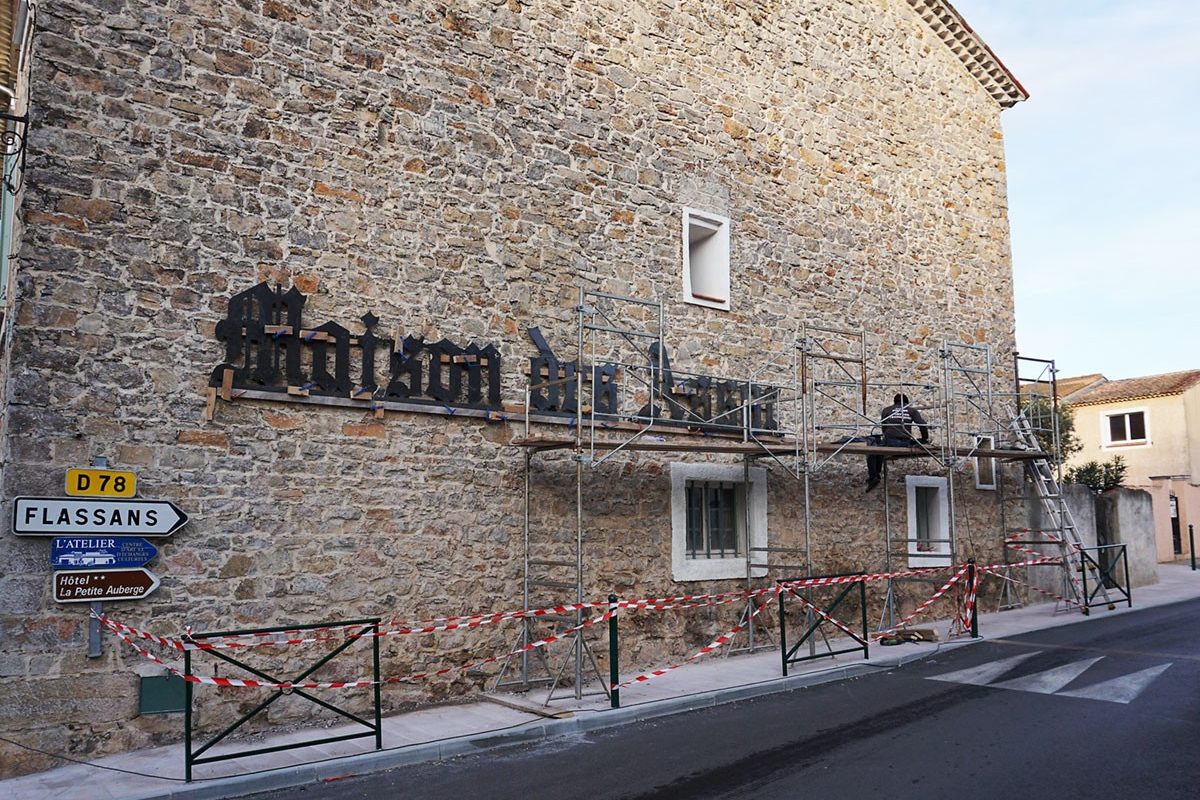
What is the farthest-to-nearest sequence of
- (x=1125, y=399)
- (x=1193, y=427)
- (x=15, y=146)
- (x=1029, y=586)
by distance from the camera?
1. (x=1125, y=399)
2. (x=1193, y=427)
3. (x=1029, y=586)
4. (x=15, y=146)

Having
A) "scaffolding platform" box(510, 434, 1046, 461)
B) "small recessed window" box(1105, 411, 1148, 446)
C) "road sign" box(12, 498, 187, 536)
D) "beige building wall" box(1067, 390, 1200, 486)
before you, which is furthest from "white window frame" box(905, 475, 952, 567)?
"small recessed window" box(1105, 411, 1148, 446)

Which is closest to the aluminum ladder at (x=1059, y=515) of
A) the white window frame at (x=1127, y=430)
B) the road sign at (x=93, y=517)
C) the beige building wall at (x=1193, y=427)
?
the road sign at (x=93, y=517)

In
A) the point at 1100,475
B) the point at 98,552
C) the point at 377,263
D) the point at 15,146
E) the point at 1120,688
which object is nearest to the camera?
the point at 98,552

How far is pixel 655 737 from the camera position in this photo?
7355mm

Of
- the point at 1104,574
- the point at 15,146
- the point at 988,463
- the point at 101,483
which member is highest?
the point at 15,146

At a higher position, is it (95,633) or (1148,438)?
(1148,438)

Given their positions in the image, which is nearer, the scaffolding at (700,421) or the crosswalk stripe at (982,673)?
the crosswalk stripe at (982,673)

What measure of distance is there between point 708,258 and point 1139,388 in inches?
878

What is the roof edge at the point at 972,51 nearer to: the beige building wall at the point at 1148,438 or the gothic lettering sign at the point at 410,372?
the gothic lettering sign at the point at 410,372

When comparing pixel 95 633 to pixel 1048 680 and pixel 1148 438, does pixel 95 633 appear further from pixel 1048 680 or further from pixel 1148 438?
pixel 1148 438

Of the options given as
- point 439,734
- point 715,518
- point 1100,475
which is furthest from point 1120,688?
point 1100,475

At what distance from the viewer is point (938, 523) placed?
14.0m

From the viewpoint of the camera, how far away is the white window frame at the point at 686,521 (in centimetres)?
1053

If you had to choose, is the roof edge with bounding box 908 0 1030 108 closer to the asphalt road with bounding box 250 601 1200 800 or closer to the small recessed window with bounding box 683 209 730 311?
the small recessed window with bounding box 683 209 730 311
